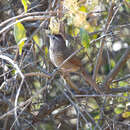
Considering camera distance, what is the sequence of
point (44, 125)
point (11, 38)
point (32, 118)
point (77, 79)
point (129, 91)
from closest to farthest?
1. point (32, 118)
2. point (129, 91)
3. point (11, 38)
4. point (44, 125)
5. point (77, 79)

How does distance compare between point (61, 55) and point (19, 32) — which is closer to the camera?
point (19, 32)

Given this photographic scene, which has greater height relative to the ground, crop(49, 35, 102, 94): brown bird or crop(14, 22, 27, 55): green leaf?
crop(14, 22, 27, 55): green leaf

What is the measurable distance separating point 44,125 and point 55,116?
1.41 meters

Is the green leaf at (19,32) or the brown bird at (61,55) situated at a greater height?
the green leaf at (19,32)

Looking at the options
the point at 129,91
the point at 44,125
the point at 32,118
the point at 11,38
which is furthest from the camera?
the point at 44,125

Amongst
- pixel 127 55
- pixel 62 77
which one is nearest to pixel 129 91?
pixel 127 55

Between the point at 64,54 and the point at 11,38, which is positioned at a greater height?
the point at 11,38

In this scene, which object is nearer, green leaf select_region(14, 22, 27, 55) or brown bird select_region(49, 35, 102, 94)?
green leaf select_region(14, 22, 27, 55)

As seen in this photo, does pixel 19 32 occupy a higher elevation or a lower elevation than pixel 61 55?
higher

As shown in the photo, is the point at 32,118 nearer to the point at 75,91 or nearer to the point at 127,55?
the point at 75,91

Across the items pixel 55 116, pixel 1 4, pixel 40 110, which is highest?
pixel 1 4

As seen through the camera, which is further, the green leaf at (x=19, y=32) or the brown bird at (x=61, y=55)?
the brown bird at (x=61, y=55)

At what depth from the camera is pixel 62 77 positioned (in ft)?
16.9

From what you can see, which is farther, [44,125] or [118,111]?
[44,125]
